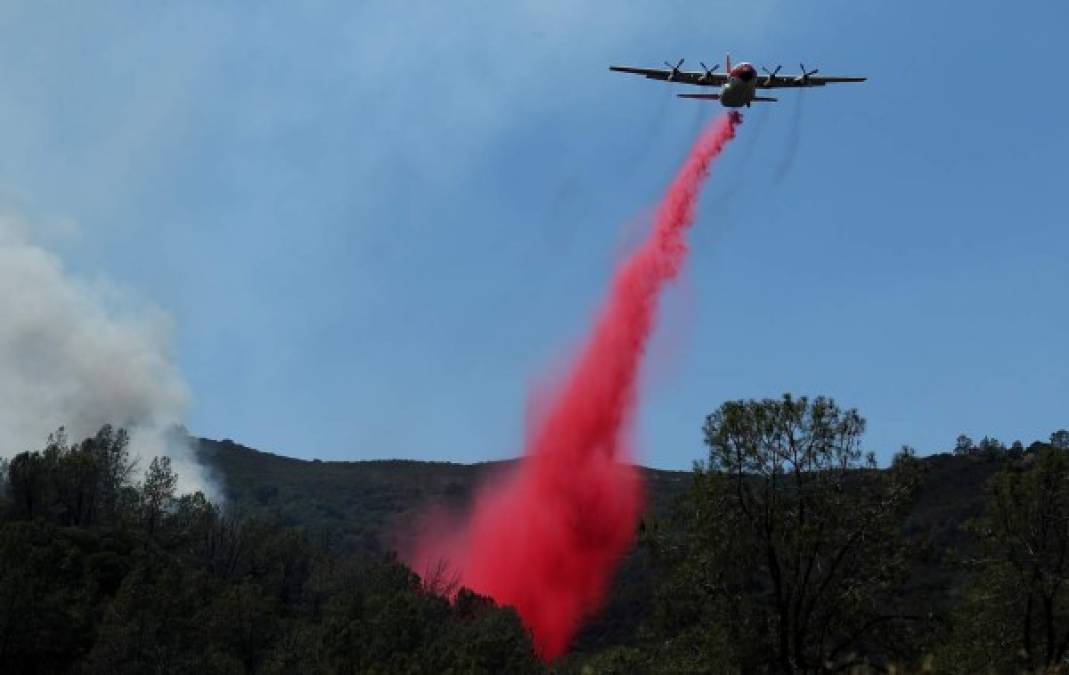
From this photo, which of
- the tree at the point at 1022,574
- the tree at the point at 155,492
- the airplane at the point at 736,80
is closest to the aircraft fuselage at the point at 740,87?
the airplane at the point at 736,80

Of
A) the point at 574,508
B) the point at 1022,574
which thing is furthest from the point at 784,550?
the point at 574,508

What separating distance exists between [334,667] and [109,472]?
116 meters

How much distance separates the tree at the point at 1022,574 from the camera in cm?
4050

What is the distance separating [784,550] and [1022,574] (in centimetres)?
1239

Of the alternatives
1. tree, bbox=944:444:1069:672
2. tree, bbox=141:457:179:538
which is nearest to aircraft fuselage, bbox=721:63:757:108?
tree, bbox=944:444:1069:672

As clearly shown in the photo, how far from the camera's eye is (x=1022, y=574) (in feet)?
134

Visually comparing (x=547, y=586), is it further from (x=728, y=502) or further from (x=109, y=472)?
(x=728, y=502)

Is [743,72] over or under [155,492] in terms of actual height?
over

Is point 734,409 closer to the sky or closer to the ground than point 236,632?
closer to the sky

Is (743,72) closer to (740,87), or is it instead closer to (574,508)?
(740,87)

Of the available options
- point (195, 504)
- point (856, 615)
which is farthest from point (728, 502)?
point (195, 504)

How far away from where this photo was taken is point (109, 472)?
158125 mm

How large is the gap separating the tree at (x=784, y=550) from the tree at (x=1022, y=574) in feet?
22.4

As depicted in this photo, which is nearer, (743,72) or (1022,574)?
(1022,574)
